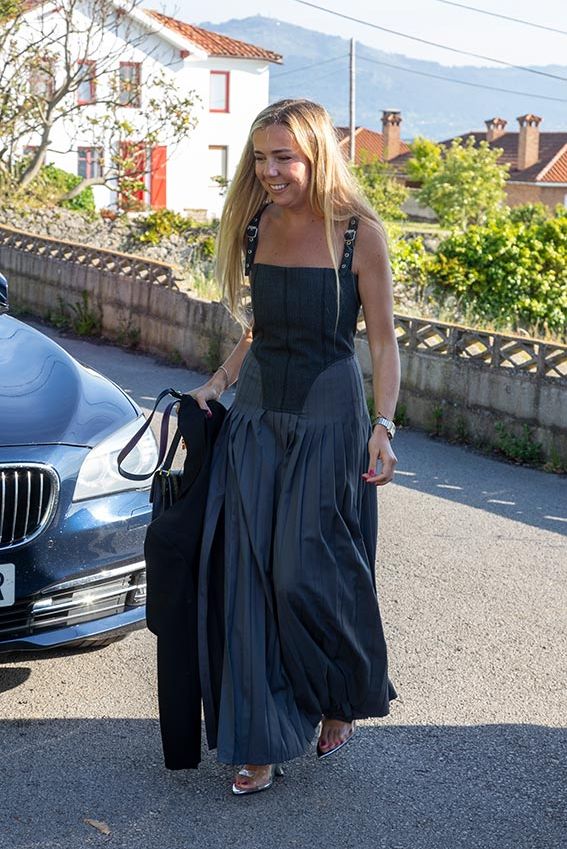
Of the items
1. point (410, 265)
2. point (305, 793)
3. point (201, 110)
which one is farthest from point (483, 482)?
point (201, 110)

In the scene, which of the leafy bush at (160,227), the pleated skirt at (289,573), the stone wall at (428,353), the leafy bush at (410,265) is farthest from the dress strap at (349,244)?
the leafy bush at (160,227)

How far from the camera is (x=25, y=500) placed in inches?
173

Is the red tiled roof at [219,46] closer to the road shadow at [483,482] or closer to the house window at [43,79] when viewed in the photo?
the house window at [43,79]

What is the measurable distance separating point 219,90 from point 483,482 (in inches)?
2215

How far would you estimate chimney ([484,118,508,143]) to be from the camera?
339ft

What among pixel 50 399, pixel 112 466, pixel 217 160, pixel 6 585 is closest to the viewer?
pixel 6 585

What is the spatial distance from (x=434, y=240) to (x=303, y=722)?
38.3 meters

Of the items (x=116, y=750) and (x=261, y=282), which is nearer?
(x=261, y=282)

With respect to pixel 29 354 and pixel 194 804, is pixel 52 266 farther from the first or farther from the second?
pixel 194 804

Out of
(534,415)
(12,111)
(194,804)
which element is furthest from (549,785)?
(12,111)

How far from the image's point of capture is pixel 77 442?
463 cm

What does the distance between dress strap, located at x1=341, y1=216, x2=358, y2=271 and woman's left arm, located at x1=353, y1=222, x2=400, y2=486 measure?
16 millimetres

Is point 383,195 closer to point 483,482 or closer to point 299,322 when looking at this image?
point 483,482

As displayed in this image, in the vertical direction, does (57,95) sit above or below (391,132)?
below
